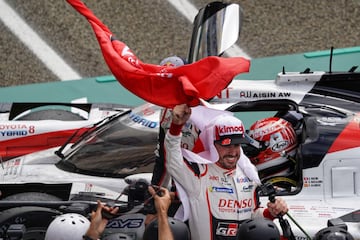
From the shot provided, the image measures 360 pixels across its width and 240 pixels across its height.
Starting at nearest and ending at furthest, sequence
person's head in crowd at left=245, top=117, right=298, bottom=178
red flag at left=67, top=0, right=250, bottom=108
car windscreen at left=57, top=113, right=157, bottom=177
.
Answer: red flag at left=67, top=0, right=250, bottom=108, person's head in crowd at left=245, top=117, right=298, bottom=178, car windscreen at left=57, top=113, right=157, bottom=177

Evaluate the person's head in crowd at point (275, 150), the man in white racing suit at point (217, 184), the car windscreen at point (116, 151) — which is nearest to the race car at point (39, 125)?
the car windscreen at point (116, 151)

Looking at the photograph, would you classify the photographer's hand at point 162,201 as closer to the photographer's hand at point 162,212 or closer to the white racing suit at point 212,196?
the photographer's hand at point 162,212

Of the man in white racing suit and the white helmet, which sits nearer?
the white helmet

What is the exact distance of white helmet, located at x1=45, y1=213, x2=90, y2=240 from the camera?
281 inches

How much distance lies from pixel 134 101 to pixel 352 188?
4.59 m

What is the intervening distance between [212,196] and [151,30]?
7.37 meters

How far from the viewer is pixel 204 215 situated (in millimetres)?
7742

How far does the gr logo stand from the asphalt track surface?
21.4 ft

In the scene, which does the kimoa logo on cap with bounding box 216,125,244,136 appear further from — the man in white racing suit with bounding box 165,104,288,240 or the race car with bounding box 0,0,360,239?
the race car with bounding box 0,0,360,239

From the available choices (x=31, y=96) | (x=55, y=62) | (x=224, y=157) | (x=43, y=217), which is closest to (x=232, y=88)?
(x=224, y=157)

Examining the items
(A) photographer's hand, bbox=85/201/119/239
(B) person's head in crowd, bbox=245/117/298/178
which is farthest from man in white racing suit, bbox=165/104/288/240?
(A) photographer's hand, bbox=85/201/119/239

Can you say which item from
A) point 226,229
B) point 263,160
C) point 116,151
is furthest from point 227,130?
point 116,151

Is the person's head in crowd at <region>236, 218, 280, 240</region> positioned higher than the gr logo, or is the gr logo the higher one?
the gr logo

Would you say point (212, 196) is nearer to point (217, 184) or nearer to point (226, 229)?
point (217, 184)
